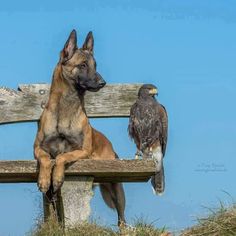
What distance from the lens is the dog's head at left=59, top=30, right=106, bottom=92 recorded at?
714 cm

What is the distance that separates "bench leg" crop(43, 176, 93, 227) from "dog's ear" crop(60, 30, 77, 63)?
135cm

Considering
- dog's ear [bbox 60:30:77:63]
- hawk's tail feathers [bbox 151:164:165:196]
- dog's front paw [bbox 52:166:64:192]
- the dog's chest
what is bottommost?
dog's front paw [bbox 52:166:64:192]

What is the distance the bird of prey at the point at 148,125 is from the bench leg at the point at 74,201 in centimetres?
179

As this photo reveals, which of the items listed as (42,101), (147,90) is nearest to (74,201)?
(42,101)

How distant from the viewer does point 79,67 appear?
7.30 m

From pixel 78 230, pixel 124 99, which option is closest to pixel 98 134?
pixel 124 99

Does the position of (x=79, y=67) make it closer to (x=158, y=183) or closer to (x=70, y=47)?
(x=70, y=47)

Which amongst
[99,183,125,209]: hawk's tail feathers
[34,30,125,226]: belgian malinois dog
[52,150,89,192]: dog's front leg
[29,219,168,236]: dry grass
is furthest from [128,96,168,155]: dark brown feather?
[29,219,168,236]: dry grass

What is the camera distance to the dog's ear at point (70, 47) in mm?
7387

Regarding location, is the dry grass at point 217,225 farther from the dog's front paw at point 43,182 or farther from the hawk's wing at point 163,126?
the hawk's wing at point 163,126

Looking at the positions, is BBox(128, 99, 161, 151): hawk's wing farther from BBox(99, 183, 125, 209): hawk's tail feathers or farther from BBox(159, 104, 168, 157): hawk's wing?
BBox(99, 183, 125, 209): hawk's tail feathers

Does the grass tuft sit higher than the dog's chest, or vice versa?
the dog's chest

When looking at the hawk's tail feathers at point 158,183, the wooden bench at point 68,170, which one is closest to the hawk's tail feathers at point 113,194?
the wooden bench at point 68,170

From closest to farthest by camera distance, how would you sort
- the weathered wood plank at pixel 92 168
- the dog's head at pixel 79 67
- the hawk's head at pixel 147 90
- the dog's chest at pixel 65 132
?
the weathered wood plank at pixel 92 168
the dog's head at pixel 79 67
the dog's chest at pixel 65 132
the hawk's head at pixel 147 90
